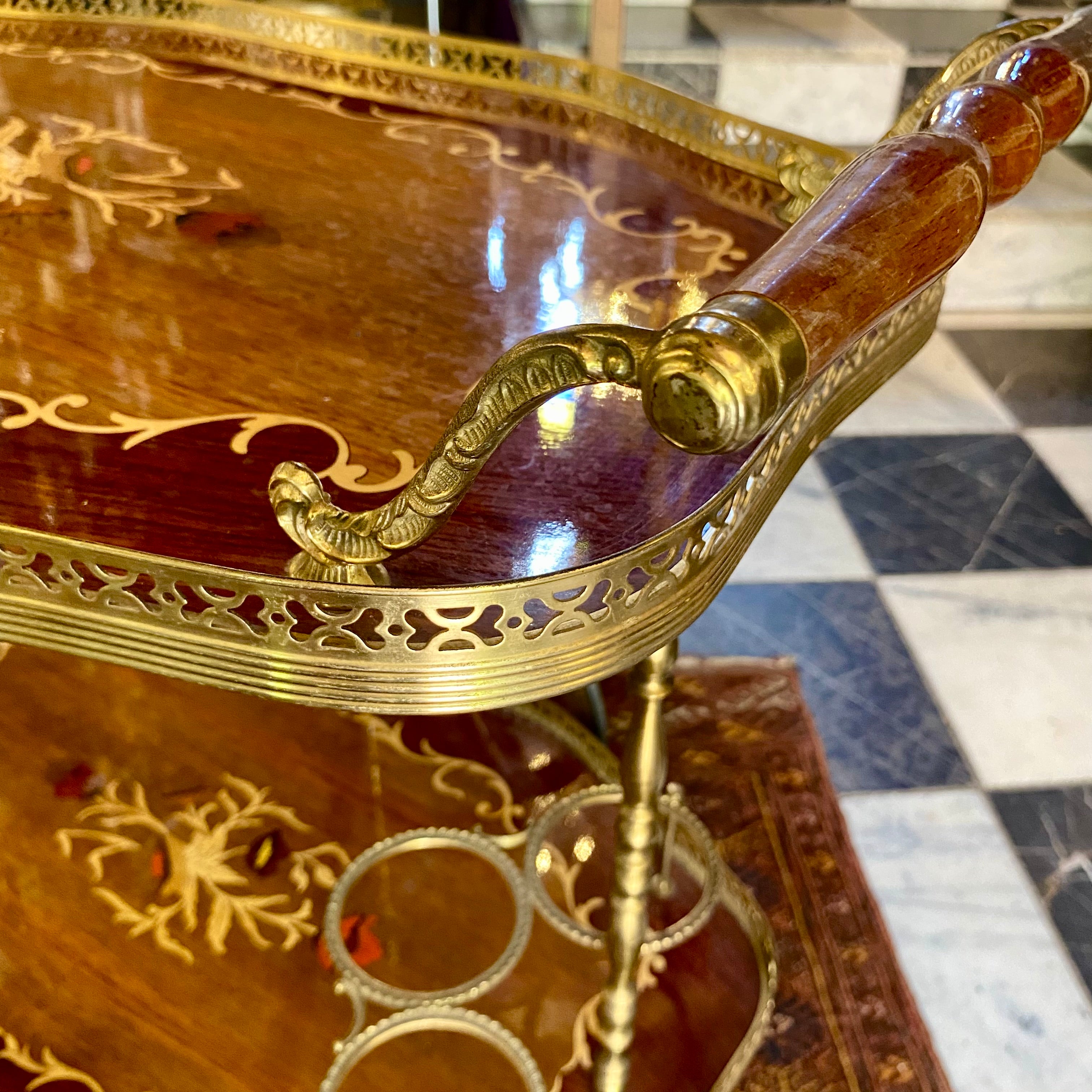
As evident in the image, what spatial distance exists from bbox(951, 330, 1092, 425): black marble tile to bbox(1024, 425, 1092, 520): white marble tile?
0.03 meters

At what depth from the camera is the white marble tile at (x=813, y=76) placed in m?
2.05

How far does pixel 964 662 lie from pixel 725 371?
1222 millimetres

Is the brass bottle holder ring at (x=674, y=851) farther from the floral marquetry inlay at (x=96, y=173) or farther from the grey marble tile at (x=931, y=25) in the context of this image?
the grey marble tile at (x=931, y=25)

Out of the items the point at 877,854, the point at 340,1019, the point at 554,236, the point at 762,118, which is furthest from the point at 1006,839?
the point at 762,118

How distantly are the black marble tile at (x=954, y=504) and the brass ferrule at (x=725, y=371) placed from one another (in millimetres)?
1292

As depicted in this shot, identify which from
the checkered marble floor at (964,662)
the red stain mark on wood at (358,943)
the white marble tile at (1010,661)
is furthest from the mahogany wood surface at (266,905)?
the white marble tile at (1010,661)

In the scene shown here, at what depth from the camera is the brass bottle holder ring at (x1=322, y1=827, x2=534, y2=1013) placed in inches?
37.0

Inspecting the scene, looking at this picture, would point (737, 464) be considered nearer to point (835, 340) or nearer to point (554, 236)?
point (835, 340)

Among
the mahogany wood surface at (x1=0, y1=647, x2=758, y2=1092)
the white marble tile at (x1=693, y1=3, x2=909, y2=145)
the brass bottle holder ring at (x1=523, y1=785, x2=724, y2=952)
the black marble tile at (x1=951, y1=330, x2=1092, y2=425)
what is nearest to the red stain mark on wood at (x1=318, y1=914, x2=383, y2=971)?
the mahogany wood surface at (x1=0, y1=647, x2=758, y2=1092)

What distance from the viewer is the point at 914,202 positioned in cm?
41

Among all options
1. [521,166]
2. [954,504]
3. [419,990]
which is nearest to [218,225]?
[521,166]

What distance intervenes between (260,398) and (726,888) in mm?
680

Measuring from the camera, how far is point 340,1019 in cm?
93

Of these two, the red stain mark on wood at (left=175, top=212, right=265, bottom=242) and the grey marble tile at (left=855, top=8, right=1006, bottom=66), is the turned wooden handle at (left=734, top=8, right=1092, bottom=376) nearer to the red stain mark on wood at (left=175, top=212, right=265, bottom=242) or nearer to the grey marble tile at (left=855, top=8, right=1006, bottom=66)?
the red stain mark on wood at (left=175, top=212, right=265, bottom=242)
